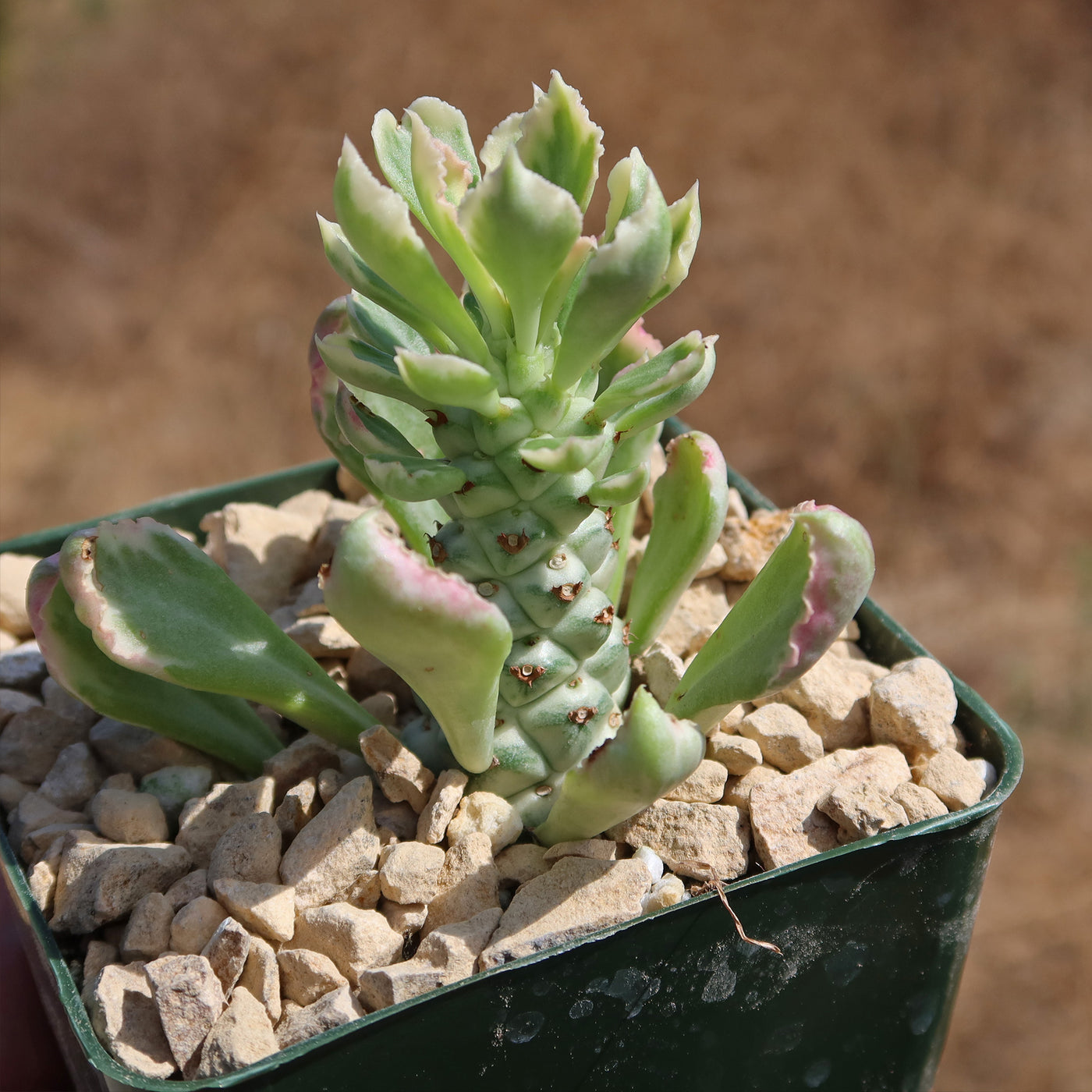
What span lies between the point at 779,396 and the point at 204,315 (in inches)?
73.2

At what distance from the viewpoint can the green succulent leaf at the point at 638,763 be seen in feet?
2.41

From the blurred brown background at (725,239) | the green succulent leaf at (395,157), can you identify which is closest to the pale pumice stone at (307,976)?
the green succulent leaf at (395,157)

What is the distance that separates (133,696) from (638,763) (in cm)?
48

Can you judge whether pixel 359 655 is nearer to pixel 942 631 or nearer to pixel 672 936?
pixel 672 936

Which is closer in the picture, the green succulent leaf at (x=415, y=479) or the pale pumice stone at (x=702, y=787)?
the green succulent leaf at (x=415, y=479)

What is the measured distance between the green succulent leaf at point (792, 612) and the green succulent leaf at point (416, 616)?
7.3 inches

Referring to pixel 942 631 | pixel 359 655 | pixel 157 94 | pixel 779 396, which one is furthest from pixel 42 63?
pixel 359 655

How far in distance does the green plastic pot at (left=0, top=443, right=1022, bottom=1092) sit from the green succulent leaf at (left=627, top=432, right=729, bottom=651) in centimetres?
27

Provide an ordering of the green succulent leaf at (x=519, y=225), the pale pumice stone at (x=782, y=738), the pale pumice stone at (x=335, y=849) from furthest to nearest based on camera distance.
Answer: the pale pumice stone at (x=782, y=738) < the pale pumice stone at (x=335, y=849) < the green succulent leaf at (x=519, y=225)

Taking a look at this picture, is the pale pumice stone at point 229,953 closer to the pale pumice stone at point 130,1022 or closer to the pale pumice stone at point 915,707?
the pale pumice stone at point 130,1022

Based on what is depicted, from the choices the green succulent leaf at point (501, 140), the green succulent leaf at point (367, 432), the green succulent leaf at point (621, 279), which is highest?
the green succulent leaf at point (501, 140)

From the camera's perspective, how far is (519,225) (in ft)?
2.31

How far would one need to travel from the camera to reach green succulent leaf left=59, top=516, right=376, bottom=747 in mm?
875

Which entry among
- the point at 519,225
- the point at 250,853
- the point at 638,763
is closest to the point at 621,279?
the point at 519,225
